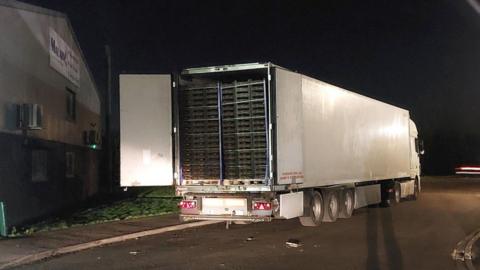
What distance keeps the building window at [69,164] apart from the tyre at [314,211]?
34.7 feet

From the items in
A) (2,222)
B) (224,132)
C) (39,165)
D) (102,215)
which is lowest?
(102,215)

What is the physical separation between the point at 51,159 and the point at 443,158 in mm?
61032

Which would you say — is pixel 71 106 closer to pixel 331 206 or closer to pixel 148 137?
pixel 148 137

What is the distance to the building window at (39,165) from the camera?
18.2m

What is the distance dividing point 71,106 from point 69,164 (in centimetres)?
251

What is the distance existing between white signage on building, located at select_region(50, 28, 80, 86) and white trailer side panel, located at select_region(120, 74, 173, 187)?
7.76 m

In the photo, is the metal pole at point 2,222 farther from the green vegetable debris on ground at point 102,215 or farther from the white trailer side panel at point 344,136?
the white trailer side panel at point 344,136

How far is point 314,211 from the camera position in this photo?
50.6 ft

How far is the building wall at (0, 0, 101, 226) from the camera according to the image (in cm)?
1611

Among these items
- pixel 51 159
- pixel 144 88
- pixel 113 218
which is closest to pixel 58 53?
pixel 51 159

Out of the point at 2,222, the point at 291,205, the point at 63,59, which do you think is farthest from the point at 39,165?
the point at 291,205

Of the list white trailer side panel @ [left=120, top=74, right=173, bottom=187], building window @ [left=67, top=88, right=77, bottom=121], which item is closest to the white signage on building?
building window @ [left=67, top=88, right=77, bottom=121]

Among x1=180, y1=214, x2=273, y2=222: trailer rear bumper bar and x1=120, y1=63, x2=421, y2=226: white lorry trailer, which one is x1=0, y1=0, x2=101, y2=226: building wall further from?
x1=180, y1=214, x2=273, y2=222: trailer rear bumper bar

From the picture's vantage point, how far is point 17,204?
1652 centimetres
